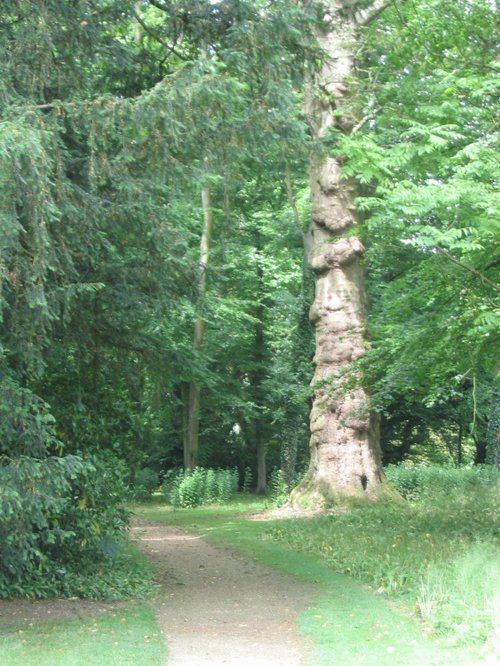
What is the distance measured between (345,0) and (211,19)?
12.4ft

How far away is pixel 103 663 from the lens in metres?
7.20

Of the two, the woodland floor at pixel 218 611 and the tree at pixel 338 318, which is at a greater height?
the tree at pixel 338 318

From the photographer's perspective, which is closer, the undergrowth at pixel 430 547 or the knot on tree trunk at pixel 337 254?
the undergrowth at pixel 430 547

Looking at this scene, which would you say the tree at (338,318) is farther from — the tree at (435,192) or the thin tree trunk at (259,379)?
the thin tree trunk at (259,379)

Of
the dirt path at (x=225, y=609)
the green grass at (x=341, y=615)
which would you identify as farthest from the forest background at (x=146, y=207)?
the green grass at (x=341, y=615)

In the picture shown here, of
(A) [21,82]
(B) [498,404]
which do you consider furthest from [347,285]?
(A) [21,82]

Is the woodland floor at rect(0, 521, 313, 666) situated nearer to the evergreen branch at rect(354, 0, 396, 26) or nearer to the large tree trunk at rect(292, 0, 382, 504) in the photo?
the large tree trunk at rect(292, 0, 382, 504)

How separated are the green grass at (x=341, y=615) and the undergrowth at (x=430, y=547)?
11 centimetres

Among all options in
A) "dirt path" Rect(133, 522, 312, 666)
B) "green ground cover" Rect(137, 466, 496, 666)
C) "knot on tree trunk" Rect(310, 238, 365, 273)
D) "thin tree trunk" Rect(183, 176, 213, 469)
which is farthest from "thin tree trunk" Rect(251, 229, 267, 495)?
"dirt path" Rect(133, 522, 312, 666)

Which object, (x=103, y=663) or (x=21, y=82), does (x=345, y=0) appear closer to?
(x=21, y=82)

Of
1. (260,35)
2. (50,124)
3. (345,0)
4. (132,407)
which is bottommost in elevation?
(132,407)

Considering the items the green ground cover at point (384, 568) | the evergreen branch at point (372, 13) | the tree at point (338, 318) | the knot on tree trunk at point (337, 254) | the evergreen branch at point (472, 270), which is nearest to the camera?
the green ground cover at point (384, 568)

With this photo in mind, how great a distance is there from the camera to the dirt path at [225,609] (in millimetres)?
7625

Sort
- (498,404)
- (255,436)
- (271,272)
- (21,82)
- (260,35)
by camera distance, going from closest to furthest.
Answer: (21,82), (260,35), (498,404), (271,272), (255,436)
